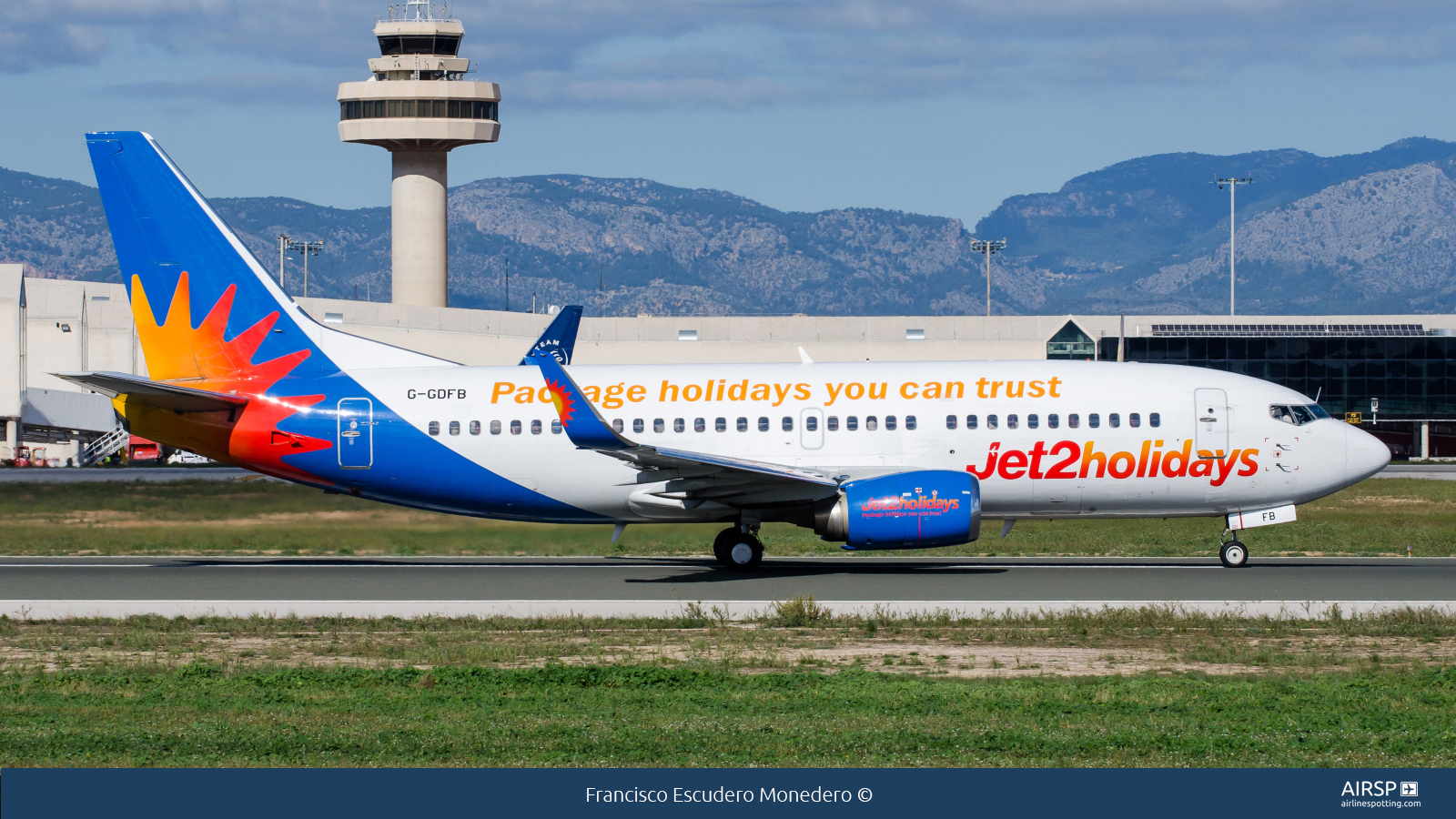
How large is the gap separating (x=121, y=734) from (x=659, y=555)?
2081 cm

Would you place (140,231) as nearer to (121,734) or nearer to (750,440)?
(750,440)

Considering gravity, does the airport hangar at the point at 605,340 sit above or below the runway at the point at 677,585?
above

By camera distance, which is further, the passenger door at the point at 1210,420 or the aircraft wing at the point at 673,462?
the passenger door at the point at 1210,420

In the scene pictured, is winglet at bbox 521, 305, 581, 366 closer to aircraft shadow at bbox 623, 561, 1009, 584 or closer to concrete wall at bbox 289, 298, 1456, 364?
aircraft shadow at bbox 623, 561, 1009, 584

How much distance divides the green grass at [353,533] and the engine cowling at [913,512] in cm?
427

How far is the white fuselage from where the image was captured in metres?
29.0

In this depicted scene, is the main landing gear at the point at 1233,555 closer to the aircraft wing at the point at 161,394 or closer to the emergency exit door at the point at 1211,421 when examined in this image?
the emergency exit door at the point at 1211,421

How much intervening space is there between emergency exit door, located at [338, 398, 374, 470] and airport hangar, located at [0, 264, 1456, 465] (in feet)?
180

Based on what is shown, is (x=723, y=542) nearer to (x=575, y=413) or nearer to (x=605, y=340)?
(x=575, y=413)

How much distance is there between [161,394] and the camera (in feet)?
94.0

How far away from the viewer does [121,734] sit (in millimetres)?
13594

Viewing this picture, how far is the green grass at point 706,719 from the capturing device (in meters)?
12.7

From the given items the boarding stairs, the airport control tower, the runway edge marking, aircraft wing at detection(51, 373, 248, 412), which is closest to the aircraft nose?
the runway edge marking
